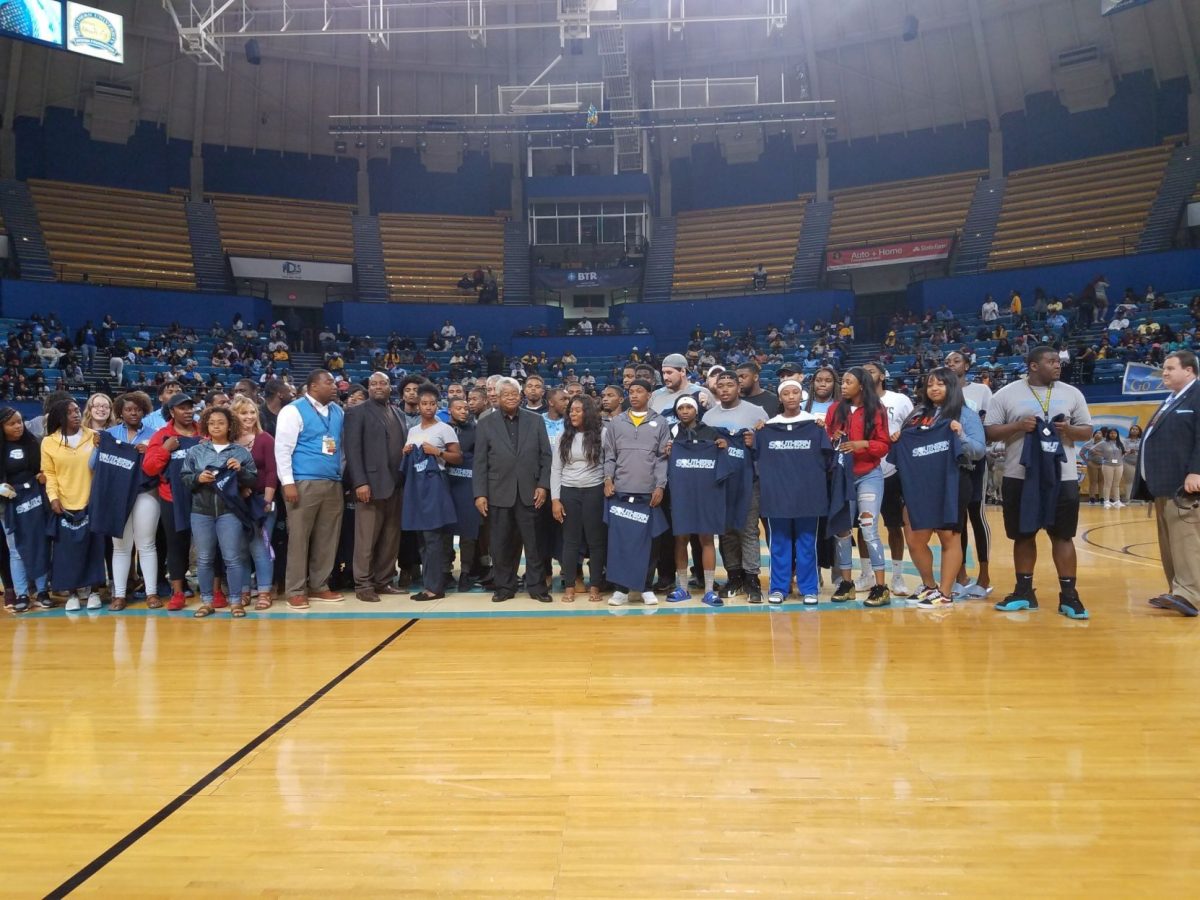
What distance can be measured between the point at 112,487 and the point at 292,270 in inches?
862

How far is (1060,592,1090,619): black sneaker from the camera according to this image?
516 cm

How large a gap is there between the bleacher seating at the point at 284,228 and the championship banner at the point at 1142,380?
22.1m

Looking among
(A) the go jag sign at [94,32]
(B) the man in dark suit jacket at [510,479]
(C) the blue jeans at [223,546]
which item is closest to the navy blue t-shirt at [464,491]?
(B) the man in dark suit jacket at [510,479]

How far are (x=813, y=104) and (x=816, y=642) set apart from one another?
2595 centimetres

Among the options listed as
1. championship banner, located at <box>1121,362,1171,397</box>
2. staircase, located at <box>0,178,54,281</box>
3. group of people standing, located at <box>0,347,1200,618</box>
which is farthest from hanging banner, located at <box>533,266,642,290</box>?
group of people standing, located at <box>0,347,1200,618</box>

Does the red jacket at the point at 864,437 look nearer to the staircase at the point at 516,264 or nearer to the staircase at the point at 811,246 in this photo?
the staircase at the point at 811,246

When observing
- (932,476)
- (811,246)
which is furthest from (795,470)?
(811,246)

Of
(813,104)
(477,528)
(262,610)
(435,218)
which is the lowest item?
(262,610)

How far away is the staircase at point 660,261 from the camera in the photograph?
27641mm

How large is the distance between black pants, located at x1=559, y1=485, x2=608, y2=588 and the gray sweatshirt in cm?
23

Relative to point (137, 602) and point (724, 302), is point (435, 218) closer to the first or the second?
point (724, 302)

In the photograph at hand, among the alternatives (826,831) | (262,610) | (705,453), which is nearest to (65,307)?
(262,610)

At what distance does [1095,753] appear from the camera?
9.77 feet

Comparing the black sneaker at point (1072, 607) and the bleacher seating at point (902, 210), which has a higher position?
the bleacher seating at point (902, 210)
